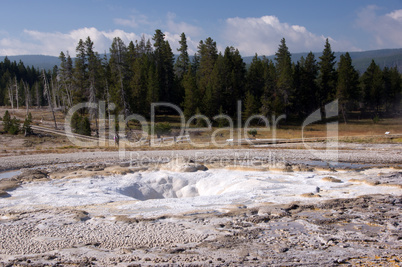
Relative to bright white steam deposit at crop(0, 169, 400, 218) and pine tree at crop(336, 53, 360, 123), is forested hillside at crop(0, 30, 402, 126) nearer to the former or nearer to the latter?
pine tree at crop(336, 53, 360, 123)

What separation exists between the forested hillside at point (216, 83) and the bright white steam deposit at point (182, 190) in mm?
26013

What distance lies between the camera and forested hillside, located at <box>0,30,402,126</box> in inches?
1829

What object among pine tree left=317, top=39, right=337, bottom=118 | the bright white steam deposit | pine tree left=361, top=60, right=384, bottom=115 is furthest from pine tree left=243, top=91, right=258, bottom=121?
the bright white steam deposit

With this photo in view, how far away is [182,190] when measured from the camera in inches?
619

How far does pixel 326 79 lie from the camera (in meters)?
55.0

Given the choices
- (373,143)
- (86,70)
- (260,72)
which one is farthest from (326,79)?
(86,70)

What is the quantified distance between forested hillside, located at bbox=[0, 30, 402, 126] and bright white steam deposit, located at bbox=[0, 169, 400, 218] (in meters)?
26.0

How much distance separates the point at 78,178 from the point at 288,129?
35.2 meters

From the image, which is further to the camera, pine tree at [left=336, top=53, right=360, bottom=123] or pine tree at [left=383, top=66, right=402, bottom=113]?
pine tree at [left=383, top=66, right=402, bottom=113]

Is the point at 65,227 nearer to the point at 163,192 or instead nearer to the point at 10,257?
the point at 10,257

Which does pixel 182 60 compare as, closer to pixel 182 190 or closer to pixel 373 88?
pixel 373 88

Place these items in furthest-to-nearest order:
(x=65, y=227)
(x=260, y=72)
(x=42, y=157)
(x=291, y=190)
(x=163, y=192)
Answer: (x=260, y=72) → (x=42, y=157) → (x=163, y=192) → (x=291, y=190) → (x=65, y=227)

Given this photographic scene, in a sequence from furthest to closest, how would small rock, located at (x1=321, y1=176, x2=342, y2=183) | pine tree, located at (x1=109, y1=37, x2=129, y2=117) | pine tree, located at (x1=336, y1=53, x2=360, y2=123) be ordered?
1. pine tree, located at (x1=336, y1=53, x2=360, y2=123)
2. pine tree, located at (x1=109, y1=37, x2=129, y2=117)
3. small rock, located at (x1=321, y1=176, x2=342, y2=183)

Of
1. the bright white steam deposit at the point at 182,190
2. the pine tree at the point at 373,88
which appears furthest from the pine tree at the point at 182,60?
the bright white steam deposit at the point at 182,190
